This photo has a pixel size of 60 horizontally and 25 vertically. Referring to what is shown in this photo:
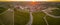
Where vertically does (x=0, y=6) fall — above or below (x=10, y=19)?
above

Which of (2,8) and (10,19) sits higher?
(2,8)

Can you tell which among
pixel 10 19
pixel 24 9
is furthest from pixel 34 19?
pixel 10 19

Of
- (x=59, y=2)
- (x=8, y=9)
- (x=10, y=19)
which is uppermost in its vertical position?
(x=59, y=2)

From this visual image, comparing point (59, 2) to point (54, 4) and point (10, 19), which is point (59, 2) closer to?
point (54, 4)

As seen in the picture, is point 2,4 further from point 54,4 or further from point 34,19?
point 54,4

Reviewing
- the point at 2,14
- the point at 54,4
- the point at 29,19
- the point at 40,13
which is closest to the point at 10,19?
the point at 2,14

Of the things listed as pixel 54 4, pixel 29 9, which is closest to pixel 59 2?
pixel 54 4

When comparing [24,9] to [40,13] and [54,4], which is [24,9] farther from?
[54,4]
